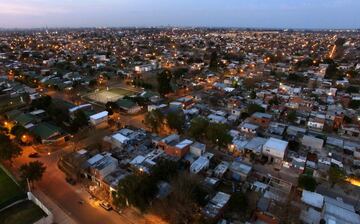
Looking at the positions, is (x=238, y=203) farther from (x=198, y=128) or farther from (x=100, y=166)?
(x=100, y=166)

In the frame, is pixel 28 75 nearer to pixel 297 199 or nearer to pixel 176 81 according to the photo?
pixel 176 81

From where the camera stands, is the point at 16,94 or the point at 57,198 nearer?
the point at 57,198

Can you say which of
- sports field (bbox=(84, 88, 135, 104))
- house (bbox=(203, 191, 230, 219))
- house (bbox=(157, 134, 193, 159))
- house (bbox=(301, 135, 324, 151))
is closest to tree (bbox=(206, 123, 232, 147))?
house (bbox=(157, 134, 193, 159))

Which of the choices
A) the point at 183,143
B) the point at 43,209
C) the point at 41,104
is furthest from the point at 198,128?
the point at 41,104

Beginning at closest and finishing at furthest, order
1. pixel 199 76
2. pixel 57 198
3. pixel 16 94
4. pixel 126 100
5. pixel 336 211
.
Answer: pixel 336 211, pixel 57 198, pixel 126 100, pixel 16 94, pixel 199 76

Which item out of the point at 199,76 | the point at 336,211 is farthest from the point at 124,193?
the point at 199,76

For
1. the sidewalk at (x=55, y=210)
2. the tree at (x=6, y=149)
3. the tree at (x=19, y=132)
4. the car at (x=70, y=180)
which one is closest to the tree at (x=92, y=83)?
the tree at (x=19, y=132)
